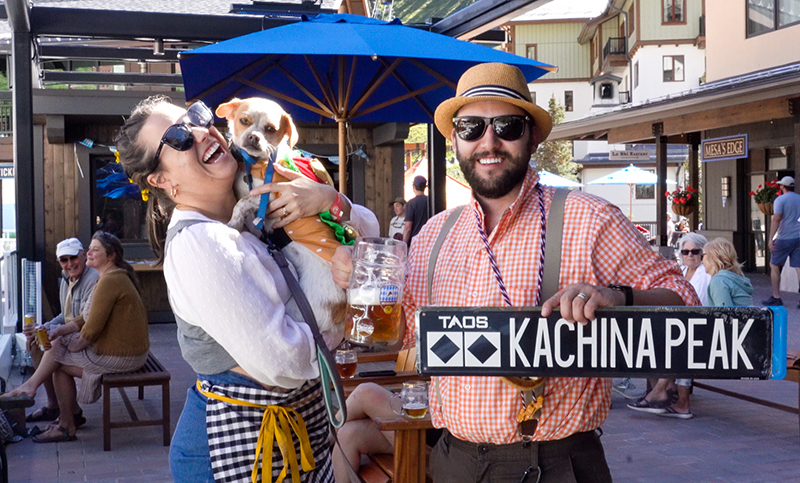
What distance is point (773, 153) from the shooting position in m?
18.7

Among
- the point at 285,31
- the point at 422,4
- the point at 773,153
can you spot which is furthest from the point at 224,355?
the point at 422,4

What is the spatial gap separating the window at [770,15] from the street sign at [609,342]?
56.0 feet

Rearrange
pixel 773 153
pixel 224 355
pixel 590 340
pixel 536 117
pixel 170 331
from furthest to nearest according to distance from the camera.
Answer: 1. pixel 773 153
2. pixel 170 331
3. pixel 536 117
4. pixel 224 355
5. pixel 590 340

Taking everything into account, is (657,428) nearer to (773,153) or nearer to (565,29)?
(773,153)

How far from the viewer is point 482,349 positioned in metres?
1.52

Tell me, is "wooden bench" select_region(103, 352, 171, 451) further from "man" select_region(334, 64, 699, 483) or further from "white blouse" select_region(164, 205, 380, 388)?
"white blouse" select_region(164, 205, 380, 388)

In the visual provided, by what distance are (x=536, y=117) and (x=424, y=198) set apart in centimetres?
950

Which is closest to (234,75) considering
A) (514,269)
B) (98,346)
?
(98,346)

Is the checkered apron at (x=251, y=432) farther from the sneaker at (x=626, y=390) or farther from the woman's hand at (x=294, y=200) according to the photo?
the sneaker at (x=626, y=390)

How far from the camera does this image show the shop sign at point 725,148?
15.8 m

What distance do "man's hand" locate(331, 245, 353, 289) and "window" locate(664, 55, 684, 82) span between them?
46.9 m

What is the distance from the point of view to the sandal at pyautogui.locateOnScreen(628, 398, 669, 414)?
6550 mm

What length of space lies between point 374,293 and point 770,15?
1798cm

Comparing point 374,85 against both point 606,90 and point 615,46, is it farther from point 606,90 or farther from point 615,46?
point 606,90
